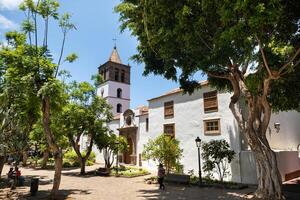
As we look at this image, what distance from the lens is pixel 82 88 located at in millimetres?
23234

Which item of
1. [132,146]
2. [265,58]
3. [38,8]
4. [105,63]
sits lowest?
[132,146]

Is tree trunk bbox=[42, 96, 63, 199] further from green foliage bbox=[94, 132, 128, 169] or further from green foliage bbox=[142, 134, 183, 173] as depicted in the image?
green foliage bbox=[94, 132, 128, 169]

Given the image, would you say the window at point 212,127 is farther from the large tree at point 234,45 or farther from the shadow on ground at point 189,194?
the shadow on ground at point 189,194

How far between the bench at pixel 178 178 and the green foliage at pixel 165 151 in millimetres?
1511

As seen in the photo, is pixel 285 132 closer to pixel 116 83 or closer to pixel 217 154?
pixel 217 154

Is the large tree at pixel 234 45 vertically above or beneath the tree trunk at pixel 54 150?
above

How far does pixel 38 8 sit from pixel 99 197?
9965mm

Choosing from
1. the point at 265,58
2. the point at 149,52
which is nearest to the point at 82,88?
the point at 149,52

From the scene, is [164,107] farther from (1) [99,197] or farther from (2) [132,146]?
(1) [99,197]

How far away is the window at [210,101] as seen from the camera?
1988 cm

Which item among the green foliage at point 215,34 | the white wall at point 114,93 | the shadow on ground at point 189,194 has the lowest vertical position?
the shadow on ground at point 189,194

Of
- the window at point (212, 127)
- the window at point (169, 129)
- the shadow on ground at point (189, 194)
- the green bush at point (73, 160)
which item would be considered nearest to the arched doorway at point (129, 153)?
the green bush at point (73, 160)

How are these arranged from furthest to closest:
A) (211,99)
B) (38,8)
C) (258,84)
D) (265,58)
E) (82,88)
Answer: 1. (82,88)
2. (211,99)
3. (38,8)
4. (258,84)
5. (265,58)

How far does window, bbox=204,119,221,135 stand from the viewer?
19.4 metres
